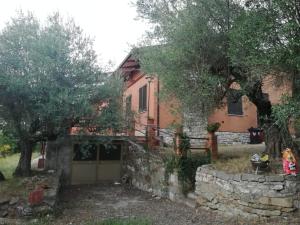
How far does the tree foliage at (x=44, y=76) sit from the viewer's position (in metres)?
8.88

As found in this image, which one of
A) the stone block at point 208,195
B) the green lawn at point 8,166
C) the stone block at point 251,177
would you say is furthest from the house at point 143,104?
the green lawn at point 8,166

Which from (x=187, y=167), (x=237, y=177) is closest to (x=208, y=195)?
(x=237, y=177)

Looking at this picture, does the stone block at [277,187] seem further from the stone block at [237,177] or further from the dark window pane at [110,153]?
the dark window pane at [110,153]

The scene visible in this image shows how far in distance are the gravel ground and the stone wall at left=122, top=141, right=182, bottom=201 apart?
35 cm

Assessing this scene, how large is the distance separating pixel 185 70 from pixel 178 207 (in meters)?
4.24

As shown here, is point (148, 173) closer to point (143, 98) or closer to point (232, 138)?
point (143, 98)

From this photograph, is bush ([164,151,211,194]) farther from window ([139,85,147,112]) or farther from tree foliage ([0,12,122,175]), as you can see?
window ([139,85,147,112])

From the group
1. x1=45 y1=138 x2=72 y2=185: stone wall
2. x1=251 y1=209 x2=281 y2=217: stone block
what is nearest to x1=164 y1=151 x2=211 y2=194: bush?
x1=251 y1=209 x2=281 y2=217: stone block

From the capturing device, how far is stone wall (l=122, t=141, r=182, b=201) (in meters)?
10.3

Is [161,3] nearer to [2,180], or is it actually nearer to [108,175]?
[2,180]

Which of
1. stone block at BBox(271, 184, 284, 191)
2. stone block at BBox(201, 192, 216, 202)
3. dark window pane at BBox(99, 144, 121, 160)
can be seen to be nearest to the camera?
stone block at BBox(271, 184, 284, 191)

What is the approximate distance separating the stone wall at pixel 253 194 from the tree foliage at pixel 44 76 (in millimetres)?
4753

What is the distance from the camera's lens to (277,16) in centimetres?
649

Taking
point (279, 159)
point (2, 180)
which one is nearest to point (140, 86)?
point (2, 180)
